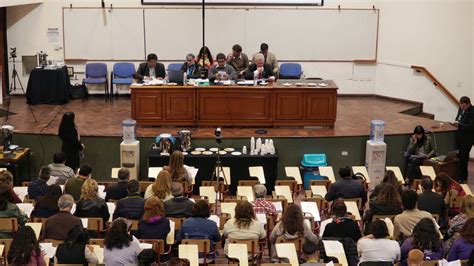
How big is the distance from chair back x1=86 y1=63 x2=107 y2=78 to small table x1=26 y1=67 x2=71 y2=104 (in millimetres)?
911

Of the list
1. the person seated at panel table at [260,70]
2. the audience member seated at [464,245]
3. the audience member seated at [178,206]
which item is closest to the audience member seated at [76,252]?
the audience member seated at [178,206]

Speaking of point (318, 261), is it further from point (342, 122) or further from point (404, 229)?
point (342, 122)

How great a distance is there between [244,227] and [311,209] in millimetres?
1310

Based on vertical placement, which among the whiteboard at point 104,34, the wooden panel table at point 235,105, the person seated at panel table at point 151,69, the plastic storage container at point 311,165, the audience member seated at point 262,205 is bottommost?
the plastic storage container at point 311,165

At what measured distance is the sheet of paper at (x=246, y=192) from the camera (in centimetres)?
943

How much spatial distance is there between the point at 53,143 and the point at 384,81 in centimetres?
828

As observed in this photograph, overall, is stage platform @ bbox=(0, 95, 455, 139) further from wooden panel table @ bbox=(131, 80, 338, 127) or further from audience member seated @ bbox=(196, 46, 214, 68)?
audience member seated @ bbox=(196, 46, 214, 68)

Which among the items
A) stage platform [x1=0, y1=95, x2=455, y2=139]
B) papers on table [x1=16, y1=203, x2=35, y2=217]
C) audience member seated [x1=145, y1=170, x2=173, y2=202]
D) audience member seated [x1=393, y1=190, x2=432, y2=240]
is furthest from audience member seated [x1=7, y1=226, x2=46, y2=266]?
stage platform [x1=0, y1=95, x2=455, y2=139]

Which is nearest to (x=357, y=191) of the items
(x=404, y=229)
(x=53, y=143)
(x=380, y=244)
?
(x=404, y=229)

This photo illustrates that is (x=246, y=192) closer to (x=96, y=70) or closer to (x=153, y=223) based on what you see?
(x=153, y=223)

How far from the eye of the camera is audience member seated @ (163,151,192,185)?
10.1 metres

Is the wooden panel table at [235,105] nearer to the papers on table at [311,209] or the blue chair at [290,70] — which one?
the blue chair at [290,70]

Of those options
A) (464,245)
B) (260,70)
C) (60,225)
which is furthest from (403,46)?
(60,225)

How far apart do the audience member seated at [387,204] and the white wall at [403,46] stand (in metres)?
7.65
